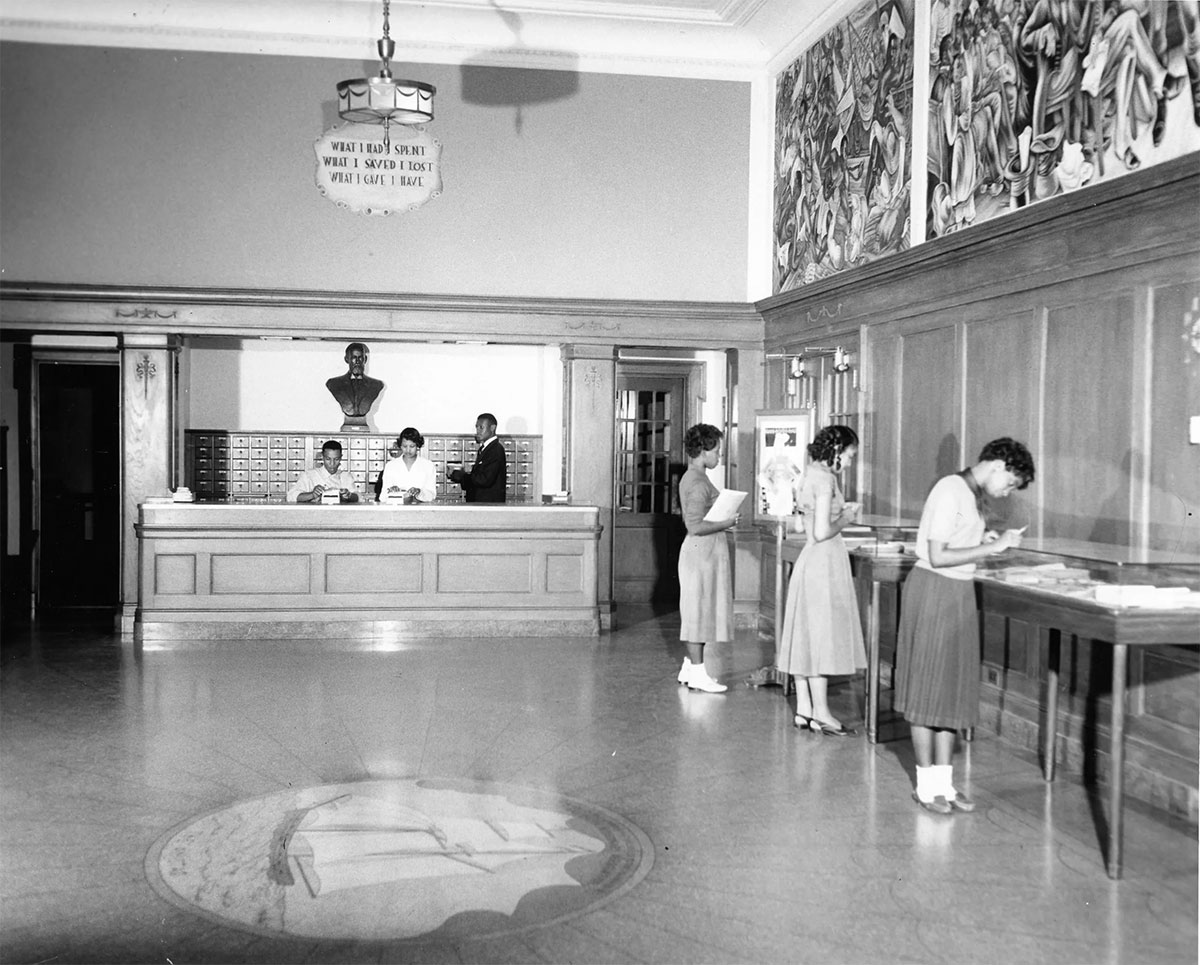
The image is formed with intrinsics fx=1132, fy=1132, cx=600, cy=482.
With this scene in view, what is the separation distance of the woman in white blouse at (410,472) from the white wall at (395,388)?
1.52m

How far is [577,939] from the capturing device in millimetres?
4035

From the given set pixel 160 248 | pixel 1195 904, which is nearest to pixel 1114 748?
pixel 1195 904

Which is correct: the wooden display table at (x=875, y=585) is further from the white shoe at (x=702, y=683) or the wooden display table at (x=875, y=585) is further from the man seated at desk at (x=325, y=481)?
the man seated at desk at (x=325, y=481)

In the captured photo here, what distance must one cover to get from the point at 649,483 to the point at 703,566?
5.43 m

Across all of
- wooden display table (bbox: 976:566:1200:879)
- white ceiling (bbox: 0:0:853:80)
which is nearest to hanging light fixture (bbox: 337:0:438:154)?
white ceiling (bbox: 0:0:853:80)

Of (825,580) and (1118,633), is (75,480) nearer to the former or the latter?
(825,580)

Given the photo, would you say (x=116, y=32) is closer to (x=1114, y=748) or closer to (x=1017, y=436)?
(x=1017, y=436)

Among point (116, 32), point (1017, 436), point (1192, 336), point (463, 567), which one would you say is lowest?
point (463, 567)

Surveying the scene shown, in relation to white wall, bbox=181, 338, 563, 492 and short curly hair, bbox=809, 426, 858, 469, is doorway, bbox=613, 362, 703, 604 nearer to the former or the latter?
white wall, bbox=181, 338, 563, 492

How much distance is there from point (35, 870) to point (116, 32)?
9056 millimetres

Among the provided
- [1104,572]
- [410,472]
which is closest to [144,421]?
[410,472]

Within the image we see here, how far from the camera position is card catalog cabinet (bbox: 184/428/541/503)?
12.6 m

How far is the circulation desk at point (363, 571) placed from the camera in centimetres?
1016

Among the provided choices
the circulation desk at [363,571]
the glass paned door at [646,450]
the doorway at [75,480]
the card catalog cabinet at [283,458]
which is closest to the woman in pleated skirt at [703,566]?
the circulation desk at [363,571]
